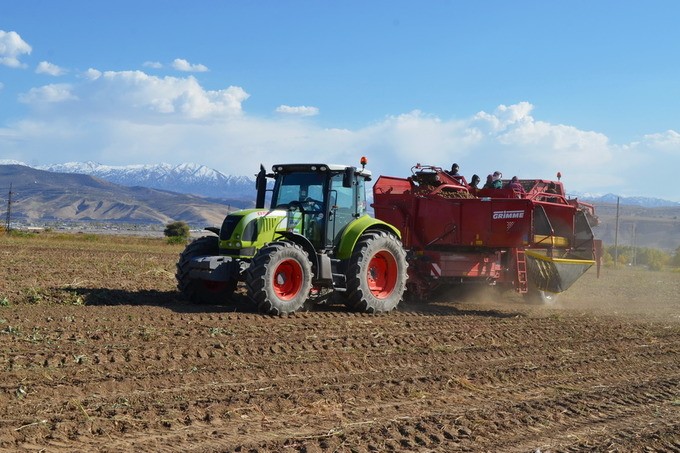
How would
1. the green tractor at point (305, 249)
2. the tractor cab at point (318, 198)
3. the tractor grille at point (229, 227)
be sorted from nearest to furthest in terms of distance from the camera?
the green tractor at point (305, 249) < the tractor grille at point (229, 227) < the tractor cab at point (318, 198)

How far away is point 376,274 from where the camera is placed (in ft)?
42.6

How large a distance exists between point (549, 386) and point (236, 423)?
3.49 meters

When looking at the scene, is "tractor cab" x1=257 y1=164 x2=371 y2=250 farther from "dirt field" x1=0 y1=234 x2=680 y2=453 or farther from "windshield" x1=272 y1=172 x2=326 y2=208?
"dirt field" x1=0 y1=234 x2=680 y2=453

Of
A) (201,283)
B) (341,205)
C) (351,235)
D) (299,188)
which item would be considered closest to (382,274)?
(351,235)

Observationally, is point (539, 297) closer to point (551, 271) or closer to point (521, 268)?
point (521, 268)

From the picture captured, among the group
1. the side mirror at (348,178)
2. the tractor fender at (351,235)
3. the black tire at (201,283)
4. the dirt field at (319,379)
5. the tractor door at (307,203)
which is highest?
the side mirror at (348,178)

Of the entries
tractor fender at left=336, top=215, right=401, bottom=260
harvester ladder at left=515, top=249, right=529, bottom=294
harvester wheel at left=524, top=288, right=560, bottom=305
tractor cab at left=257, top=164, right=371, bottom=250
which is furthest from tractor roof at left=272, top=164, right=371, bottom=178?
harvester wheel at left=524, top=288, right=560, bottom=305

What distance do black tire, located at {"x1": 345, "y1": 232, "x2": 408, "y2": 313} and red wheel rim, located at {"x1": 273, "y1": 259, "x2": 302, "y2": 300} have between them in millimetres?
1051

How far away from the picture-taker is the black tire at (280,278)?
1079cm

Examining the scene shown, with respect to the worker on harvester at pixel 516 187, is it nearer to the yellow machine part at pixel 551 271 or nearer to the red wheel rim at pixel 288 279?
the yellow machine part at pixel 551 271

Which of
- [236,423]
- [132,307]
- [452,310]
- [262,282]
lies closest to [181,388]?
[236,423]

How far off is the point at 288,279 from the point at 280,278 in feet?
0.54

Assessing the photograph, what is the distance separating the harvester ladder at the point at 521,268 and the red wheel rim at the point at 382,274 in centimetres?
266

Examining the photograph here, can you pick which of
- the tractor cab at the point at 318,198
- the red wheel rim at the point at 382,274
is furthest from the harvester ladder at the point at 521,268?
→ the tractor cab at the point at 318,198
